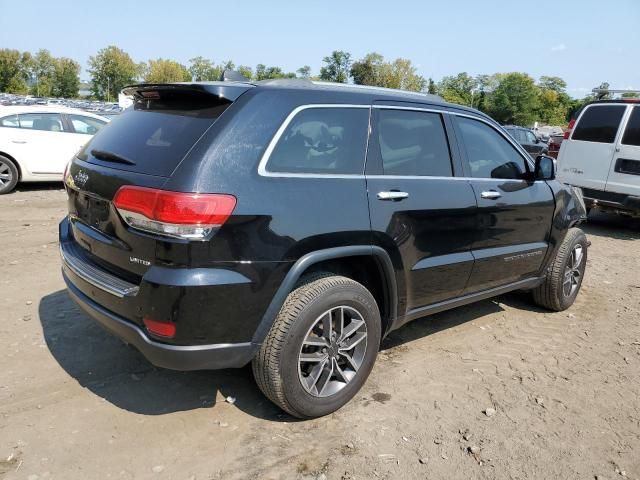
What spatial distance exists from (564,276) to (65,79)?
100 m

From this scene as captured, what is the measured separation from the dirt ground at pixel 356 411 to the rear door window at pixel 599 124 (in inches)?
198

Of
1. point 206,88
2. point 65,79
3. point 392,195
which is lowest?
point 392,195

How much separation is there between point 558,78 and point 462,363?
13850 cm

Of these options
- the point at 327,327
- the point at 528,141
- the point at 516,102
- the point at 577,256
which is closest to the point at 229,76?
the point at 327,327

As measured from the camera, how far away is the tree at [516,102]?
103 metres

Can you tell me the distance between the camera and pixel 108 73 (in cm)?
9294

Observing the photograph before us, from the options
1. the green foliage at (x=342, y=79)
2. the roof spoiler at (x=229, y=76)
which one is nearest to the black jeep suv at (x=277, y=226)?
the roof spoiler at (x=229, y=76)

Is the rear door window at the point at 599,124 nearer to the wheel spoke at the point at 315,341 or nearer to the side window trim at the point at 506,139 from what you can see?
the side window trim at the point at 506,139

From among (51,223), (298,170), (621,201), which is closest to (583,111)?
(621,201)

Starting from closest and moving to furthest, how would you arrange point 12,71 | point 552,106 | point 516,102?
point 12,71 < point 516,102 < point 552,106

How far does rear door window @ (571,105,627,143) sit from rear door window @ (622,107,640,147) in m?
0.16

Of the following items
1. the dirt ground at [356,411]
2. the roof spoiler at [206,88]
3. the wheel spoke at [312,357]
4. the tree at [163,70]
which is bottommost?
the dirt ground at [356,411]

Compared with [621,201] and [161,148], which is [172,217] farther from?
[621,201]

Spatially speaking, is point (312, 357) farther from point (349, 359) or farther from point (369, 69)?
point (369, 69)
